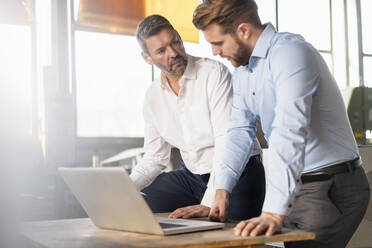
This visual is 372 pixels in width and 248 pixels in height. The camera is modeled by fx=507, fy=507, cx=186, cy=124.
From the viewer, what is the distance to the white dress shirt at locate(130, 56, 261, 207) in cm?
209

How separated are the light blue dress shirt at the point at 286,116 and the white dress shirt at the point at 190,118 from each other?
0.27 metres

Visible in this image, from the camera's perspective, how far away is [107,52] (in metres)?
6.18

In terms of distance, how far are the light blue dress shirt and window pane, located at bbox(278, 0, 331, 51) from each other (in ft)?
18.8

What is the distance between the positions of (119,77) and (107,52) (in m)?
0.34

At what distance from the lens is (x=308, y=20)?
7441mm

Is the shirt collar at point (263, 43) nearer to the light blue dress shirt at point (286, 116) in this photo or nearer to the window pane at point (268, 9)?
the light blue dress shirt at point (286, 116)

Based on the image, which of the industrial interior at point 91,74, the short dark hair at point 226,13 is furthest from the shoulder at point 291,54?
the industrial interior at point 91,74

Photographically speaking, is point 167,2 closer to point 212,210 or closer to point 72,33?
point 72,33

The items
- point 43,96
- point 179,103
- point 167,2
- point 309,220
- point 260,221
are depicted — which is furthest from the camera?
point 167,2

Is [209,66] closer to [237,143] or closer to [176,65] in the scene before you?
[176,65]

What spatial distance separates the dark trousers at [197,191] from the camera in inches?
76.8

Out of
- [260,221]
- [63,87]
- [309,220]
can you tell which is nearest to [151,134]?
[309,220]

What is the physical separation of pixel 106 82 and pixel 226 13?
470cm

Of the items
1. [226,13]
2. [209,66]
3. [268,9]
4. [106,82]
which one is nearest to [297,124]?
[226,13]
